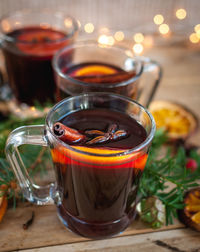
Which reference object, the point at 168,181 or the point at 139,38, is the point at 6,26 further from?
the point at 168,181

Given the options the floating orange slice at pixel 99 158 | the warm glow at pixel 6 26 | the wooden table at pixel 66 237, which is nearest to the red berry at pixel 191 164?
the wooden table at pixel 66 237

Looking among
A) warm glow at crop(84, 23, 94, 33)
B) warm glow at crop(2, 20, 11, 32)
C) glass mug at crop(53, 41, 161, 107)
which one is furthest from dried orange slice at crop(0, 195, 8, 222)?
warm glow at crop(84, 23, 94, 33)

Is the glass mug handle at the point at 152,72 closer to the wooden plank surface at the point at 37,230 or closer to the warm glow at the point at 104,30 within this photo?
the wooden plank surface at the point at 37,230

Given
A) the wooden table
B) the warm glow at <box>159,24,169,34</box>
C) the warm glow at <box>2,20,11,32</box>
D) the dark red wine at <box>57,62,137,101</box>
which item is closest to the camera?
the wooden table

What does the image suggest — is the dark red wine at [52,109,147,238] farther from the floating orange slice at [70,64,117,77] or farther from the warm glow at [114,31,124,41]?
the warm glow at [114,31,124,41]

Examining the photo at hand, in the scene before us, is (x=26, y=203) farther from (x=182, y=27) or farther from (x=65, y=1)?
(x=182, y=27)

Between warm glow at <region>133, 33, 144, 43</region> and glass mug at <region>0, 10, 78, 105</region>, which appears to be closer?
glass mug at <region>0, 10, 78, 105</region>

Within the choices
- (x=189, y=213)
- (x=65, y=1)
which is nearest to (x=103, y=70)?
(x=189, y=213)
